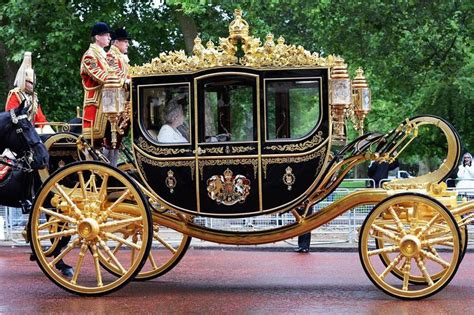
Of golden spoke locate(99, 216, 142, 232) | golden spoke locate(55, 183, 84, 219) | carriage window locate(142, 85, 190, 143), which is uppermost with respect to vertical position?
carriage window locate(142, 85, 190, 143)

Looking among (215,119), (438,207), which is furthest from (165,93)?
(438,207)

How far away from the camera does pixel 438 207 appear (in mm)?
9773

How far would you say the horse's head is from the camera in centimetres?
1092

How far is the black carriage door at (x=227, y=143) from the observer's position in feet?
34.0

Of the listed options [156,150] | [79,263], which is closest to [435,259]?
[156,150]

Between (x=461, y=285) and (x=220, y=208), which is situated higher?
(x=220, y=208)

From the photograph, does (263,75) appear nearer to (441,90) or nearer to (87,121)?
(87,121)

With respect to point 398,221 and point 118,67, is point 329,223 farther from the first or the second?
point 398,221

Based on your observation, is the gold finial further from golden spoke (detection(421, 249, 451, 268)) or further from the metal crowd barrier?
the metal crowd barrier

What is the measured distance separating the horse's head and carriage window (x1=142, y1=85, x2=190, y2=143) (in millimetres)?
1149

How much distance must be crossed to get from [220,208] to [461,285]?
2.69 metres

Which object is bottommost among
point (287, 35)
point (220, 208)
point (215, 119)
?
point (220, 208)

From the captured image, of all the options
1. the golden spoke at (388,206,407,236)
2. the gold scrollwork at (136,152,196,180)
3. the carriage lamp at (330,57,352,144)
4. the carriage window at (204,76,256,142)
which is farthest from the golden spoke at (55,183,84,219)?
the golden spoke at (388,206,407,236)

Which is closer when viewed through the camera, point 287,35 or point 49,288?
point 49,288
